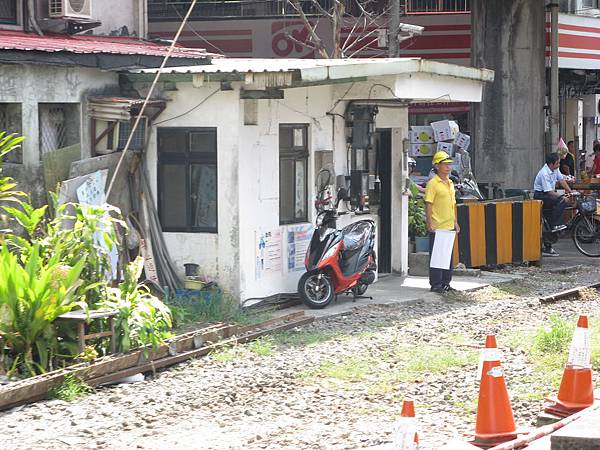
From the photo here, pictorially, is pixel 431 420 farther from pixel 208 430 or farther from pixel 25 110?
pixel 25 110

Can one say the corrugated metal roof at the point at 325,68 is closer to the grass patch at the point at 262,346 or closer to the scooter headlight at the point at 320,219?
the scooter headlight at the point at 320,219

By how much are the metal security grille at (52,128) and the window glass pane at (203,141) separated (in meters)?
1.59

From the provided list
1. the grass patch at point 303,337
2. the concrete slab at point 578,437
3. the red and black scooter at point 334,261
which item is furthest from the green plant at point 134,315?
the concrete slab at point 578,437

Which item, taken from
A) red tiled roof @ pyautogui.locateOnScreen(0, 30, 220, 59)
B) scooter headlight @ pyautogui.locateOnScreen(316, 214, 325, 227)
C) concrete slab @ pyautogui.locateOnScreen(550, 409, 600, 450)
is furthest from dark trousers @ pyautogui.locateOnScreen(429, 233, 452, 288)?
concrete slab @ pyautogui.locateOnScreen(550, 409, 600, 450)

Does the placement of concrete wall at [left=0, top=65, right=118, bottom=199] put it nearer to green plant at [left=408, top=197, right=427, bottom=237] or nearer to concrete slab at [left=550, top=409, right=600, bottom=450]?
green plant at [left=408, top=197, right=427, bottom=237]

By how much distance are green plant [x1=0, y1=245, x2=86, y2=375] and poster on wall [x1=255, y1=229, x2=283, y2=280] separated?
437 cm

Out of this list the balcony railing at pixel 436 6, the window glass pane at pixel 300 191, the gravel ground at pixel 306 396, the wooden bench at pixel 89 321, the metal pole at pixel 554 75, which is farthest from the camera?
the balcony railing at pixel 436 6

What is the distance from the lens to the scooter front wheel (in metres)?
14.9

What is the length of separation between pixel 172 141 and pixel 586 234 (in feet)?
33.1

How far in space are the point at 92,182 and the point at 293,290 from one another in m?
3.33

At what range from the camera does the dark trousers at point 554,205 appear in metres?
21.7

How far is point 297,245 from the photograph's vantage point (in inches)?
613

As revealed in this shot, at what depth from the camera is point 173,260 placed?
1473cm

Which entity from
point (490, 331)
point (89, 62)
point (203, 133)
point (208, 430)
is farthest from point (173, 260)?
point (208, 430)
